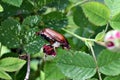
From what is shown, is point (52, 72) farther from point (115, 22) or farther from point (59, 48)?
point (115, 22)

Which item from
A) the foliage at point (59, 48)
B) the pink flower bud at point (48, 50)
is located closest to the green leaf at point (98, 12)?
the foliage at point (59, 48)

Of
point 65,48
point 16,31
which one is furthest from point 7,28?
point 65,48

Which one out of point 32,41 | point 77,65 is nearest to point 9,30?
point 32,41

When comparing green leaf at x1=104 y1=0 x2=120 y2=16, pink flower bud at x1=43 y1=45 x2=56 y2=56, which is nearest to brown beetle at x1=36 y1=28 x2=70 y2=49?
pink flower bud at x1=43 y1=45 x2=56 y2=56

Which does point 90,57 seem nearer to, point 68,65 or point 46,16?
point 68,65

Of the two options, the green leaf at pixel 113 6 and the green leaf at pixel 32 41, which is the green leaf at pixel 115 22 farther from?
the green leaf at pixel 32 41
